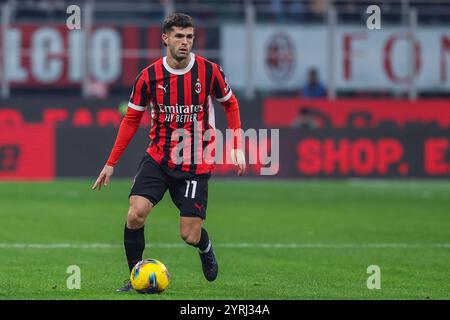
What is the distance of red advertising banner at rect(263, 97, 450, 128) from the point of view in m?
24.7

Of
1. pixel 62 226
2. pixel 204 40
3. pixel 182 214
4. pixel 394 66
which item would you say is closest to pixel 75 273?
pixel 182 214

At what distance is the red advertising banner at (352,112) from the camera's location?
24734mm

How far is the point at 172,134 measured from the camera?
9.56m

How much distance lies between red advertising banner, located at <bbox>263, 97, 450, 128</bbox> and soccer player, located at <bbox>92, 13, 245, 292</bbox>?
14772 mm

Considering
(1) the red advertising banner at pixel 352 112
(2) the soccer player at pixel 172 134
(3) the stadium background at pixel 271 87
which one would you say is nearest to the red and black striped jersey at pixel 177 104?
(2) the soccer player at pixel 172 134

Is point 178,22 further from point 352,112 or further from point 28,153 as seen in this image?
point 352,112

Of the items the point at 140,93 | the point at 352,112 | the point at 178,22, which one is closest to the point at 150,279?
the point at 140,93

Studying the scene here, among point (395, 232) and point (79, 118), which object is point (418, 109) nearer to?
point (79, 118)

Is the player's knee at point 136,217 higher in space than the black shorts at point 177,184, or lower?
lower

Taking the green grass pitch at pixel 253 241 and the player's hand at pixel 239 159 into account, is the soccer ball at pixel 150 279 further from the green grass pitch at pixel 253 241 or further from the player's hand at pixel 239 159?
the player's hand at pixel 239 159

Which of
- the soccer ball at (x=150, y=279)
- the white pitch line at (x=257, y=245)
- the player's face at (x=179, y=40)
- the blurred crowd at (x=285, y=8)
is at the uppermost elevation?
the blurred crowd at (x=285, y=8)

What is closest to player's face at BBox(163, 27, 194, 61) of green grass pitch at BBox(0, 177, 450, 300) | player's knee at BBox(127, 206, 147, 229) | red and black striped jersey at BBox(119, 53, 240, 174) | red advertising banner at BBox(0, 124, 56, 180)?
red and black striped jersey at BBox(119, 53, 240, 174)

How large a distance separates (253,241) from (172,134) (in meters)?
4.50

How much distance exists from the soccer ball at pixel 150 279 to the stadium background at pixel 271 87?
11678 millimetres
